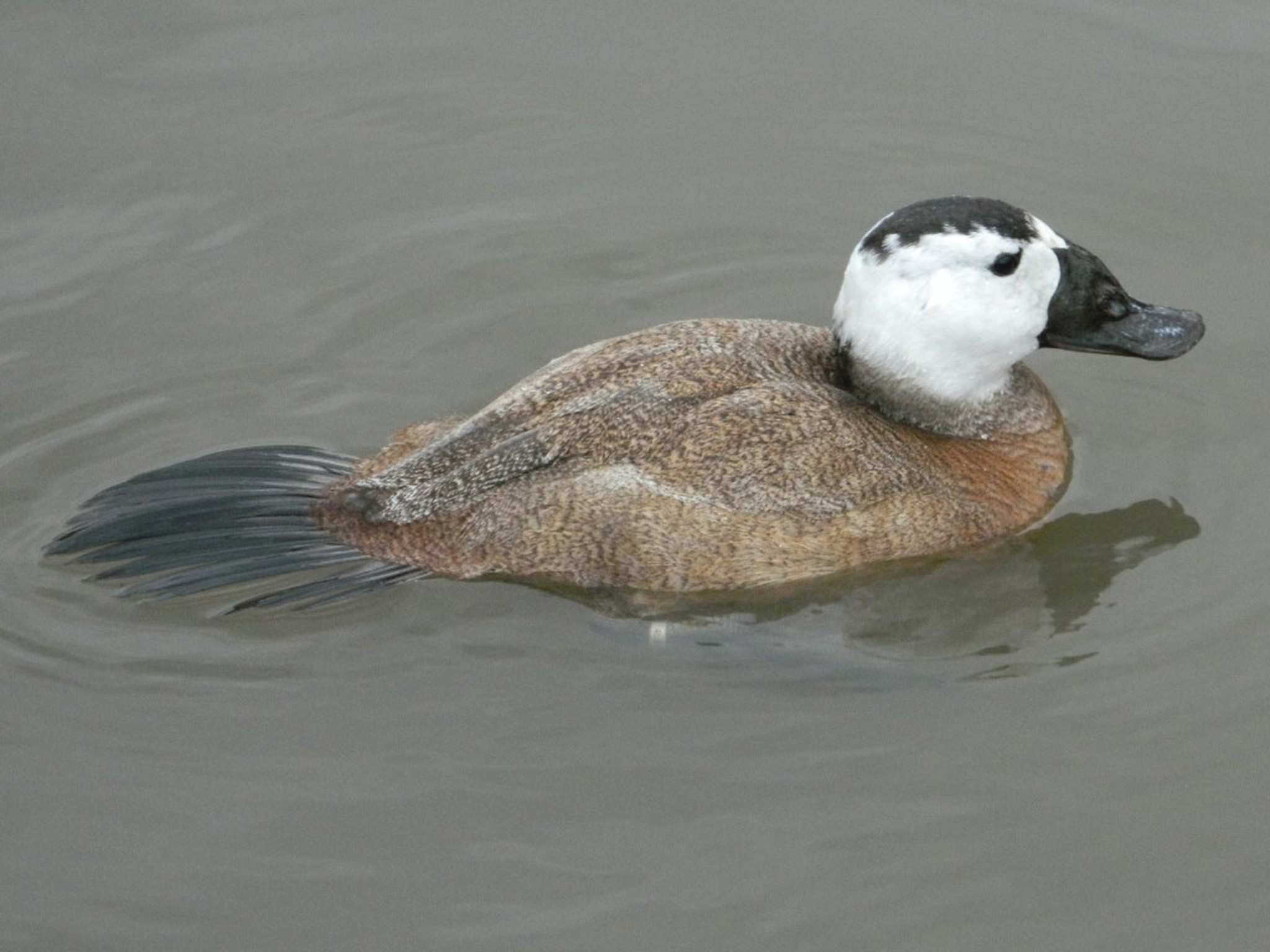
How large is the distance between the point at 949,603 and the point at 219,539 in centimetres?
228

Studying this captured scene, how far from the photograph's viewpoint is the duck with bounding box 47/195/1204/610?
5.55 metres

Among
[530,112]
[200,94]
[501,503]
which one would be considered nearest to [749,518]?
[501,503]

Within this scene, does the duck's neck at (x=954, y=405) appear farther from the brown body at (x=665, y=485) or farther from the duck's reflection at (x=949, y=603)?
the duck's reflection at (x=949, y=603)

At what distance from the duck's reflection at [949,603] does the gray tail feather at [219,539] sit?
0.85 m

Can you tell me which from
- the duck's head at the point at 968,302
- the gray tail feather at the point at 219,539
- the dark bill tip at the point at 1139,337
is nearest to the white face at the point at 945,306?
the duck's head at the point at 968,302

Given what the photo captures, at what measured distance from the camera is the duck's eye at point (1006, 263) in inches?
232

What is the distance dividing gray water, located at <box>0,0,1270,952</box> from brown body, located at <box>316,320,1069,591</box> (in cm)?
21

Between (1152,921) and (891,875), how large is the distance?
2.20ft

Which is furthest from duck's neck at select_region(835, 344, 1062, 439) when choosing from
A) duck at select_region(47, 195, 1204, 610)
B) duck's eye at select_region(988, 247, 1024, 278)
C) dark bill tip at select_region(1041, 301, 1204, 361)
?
duck's eye at select_region(988, 247, 1024, 278)

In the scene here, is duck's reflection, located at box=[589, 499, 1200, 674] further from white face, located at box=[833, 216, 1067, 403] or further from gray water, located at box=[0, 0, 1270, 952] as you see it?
white face, located at box=[833, 216, 1067, 403]

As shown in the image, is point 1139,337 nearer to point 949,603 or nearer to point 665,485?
point 949,603

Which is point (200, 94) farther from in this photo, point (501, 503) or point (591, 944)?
point (591, 944)

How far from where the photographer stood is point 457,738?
5.38m

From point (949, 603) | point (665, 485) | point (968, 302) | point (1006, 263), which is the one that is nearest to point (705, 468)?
point (665, 485)
